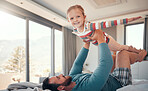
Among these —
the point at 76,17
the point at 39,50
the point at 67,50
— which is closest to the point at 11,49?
the point at 39,50

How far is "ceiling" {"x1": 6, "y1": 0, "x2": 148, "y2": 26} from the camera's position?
3.00m

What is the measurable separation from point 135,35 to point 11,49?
3874 millimetres

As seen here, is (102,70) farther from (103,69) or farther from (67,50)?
(67,50)

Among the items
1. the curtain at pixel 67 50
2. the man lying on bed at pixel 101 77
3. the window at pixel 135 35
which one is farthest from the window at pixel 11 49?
the window at pixel 135 35

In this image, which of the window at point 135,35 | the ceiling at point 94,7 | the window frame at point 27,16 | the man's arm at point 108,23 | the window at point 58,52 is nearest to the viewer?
the man's arm at point 108,23

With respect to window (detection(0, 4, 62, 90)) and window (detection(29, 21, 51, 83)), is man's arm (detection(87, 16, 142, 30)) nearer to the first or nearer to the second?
window (detection(0, 4, 62, 90))

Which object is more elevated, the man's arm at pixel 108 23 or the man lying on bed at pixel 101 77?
the man's arm at pixel 108 23

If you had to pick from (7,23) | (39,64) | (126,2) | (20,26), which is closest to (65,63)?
(39,64)

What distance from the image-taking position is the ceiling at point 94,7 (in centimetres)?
300

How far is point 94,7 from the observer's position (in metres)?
3.34

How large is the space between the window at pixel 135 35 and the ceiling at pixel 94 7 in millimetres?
679

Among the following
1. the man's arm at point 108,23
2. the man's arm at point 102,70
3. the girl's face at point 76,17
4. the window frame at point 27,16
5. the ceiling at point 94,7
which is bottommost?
the man's arm at point 102,70

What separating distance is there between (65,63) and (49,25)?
1528 mm

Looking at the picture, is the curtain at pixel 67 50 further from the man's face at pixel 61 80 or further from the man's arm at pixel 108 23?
the man's arm at pixel 108 23
